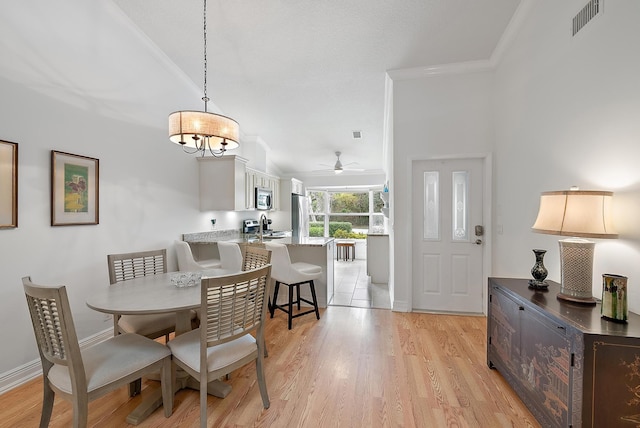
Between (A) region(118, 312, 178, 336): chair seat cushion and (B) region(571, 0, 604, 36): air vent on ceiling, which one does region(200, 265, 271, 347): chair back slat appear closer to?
(A) region(118, 312, 178, 336): chair seat cushion

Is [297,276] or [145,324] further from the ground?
[297,276]

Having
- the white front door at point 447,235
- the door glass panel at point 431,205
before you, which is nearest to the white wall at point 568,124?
the white front door at point 447,235

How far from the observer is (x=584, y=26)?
181 centimetres

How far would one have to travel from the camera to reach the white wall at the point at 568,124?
153 cm

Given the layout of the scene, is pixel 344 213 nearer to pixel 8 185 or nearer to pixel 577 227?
pixel 577 227

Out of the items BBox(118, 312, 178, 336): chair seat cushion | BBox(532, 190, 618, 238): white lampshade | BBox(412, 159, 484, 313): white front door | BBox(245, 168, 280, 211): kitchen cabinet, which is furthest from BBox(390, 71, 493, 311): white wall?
BBox(245, 168, 280, 211): kitchen cabinet

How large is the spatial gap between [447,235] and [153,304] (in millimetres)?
3175

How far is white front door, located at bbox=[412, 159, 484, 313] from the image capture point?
343 centimetres

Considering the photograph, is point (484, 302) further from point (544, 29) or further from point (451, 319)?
point (544, 29)

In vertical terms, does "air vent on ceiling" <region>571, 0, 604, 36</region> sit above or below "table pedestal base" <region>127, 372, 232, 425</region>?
above

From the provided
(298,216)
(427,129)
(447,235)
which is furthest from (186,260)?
(298,216)

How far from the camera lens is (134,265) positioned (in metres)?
2.60

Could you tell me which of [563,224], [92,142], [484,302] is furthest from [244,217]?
[563,224]

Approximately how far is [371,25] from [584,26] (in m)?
1.73
